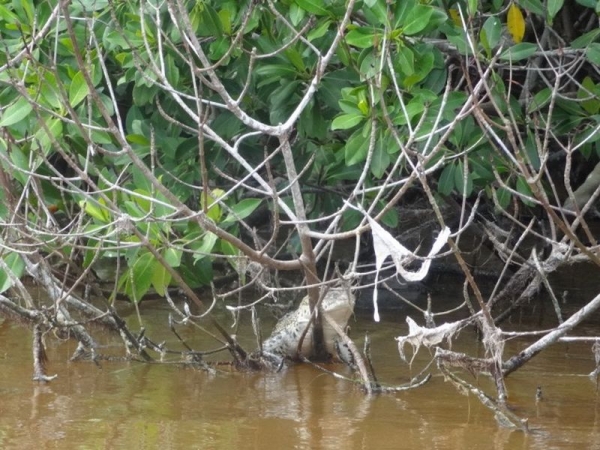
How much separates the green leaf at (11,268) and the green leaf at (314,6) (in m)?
1.70

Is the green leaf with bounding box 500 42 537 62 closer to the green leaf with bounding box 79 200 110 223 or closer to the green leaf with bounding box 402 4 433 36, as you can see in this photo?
the green leaf with bounding box 402 4 433 36

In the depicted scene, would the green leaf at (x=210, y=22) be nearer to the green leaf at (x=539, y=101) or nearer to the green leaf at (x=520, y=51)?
the green leaf at (x=520, y=51)

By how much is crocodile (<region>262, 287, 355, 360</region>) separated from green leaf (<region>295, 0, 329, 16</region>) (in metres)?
1.43

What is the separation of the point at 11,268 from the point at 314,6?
5.85ft

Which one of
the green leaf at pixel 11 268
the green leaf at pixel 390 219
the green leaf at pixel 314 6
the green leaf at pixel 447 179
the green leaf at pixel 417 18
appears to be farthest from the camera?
the green leaf at pixel 390 219

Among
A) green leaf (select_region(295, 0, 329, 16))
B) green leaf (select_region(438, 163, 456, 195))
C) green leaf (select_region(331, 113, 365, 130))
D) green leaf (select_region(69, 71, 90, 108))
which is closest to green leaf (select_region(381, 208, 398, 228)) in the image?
green leaf (select_region(438, 163, 456, 195))

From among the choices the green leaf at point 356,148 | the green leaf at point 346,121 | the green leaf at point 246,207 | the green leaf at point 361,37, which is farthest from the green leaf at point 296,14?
the green leaf at point 246,207

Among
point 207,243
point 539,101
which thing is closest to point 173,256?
point 207,243

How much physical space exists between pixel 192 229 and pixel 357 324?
1727mm

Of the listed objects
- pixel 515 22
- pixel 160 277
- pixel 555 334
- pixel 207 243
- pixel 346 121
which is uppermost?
pixel 515 22

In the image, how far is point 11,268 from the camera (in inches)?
177

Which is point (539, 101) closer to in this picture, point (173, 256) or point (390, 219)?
point (390, 219)

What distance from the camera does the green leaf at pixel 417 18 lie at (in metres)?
3.90

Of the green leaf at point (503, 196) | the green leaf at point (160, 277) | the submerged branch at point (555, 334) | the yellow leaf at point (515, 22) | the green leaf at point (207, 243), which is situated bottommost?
the submerged branch at point (555, 334)
